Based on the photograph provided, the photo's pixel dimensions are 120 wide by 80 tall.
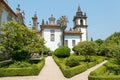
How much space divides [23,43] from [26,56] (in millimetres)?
2568

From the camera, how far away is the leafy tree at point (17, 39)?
85.3 ft

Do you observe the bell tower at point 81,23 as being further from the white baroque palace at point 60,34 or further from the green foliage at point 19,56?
the green foliage at point 19,56

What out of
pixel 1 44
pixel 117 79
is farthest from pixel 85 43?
pixel 117 79

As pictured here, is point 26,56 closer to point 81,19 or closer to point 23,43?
point 23,43

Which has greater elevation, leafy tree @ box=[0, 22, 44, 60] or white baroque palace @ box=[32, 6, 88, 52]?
white baroque palace @ box=[32, 6, 88, 52]

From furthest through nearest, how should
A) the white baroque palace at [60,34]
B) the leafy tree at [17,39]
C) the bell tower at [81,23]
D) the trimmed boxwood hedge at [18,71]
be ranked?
the bell tower at [81,23], the white baroque palace at [60,34], the leafy tree at [17,39], the trimmed boxwood hedge at [18,71]

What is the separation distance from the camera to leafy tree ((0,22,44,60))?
25997 millimetres

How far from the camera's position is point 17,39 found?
26562mm

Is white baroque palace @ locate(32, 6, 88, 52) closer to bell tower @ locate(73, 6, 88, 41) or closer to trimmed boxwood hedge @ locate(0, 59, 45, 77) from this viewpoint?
bell tower @ locate(73, 6, 88, 41)

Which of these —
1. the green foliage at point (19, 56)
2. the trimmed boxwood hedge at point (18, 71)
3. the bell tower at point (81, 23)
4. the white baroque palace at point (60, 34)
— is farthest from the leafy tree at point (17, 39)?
the bell tower at point (81, 23)

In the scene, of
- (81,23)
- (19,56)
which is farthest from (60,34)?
(19,56)

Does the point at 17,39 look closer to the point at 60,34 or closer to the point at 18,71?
the point at 18,71

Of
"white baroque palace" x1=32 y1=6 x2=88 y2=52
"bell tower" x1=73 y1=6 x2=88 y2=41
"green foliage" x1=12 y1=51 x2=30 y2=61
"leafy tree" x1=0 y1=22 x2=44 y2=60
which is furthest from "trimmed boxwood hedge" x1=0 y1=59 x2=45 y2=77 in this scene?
"bell tower" x1=73 y1=6 x2=88 y2=41

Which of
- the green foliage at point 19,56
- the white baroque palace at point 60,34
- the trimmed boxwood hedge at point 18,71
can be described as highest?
the white baroque palace at point 60,34
